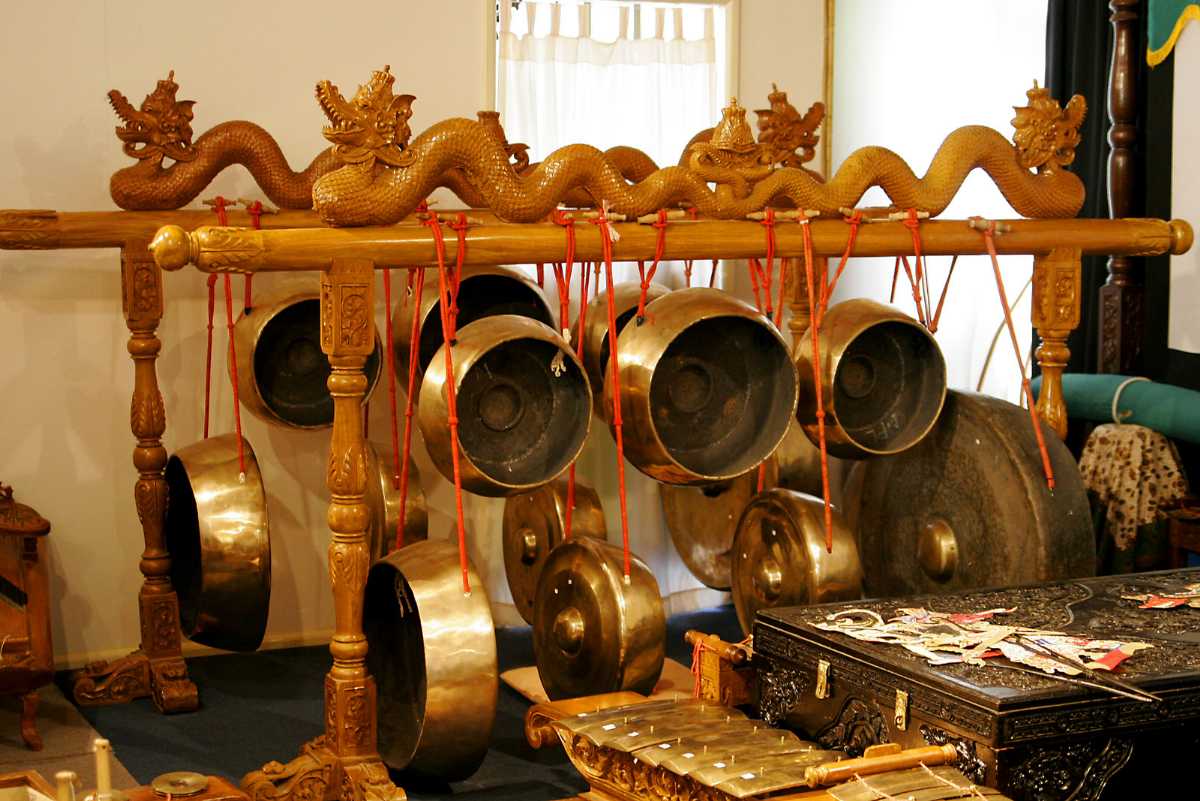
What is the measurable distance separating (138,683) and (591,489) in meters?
1.38

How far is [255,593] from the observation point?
4.18 meters

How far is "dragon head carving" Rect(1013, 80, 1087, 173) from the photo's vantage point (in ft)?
13.1

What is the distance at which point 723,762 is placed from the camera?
Result: 2816 mm

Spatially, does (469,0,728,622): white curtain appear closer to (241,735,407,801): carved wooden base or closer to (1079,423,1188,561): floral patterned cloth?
(1079,423,1188,561): floral patterned cloth

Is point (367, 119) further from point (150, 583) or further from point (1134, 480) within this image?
point (1134, 480)

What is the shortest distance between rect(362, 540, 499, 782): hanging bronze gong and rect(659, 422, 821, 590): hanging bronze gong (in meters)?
1.43

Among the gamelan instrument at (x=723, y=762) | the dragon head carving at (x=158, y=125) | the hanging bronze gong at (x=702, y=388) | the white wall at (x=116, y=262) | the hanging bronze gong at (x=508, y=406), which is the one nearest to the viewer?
the gamelan instrument at (x=723, y=762)

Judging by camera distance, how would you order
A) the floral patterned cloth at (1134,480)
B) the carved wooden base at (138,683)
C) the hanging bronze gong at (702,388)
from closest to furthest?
1. the hanging bronze gong at (702,388)
2. the carved wooden base at (138,683)
3. the floral patterned cloth at (1134,480)

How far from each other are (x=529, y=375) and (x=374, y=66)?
1.64 metres

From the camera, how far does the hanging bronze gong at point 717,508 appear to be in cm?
477

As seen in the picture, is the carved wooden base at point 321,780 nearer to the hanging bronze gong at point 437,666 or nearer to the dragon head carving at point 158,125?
the hanging bronze gong at point 437,666

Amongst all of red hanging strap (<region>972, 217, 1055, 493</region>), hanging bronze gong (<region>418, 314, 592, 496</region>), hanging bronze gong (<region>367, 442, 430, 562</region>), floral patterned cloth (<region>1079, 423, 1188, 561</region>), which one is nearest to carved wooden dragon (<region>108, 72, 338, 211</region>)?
hanging bronze gong (<region>367, 442, 430, 562</region>)

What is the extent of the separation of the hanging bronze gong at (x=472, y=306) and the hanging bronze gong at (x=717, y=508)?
79 cm

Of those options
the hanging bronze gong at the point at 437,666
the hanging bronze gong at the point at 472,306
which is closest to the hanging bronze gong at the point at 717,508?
the hanging bronze gong at the point at 472,306
